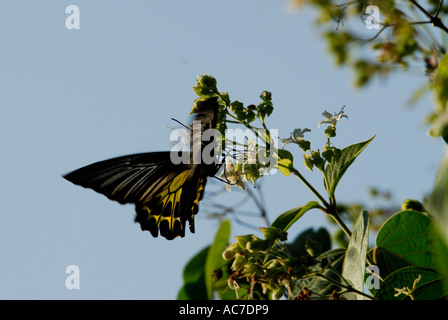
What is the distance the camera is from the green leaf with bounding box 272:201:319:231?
2.14 m

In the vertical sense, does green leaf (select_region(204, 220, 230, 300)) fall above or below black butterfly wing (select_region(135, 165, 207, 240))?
below

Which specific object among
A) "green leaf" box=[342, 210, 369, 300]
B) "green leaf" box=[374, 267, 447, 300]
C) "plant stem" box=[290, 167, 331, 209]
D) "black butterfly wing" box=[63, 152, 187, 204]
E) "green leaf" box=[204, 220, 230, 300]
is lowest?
"green leaf" box=[374, 267, 447, 300]

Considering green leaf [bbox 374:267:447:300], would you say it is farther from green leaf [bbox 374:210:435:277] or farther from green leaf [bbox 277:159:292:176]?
green leaf [bbox 277:159:292:176]

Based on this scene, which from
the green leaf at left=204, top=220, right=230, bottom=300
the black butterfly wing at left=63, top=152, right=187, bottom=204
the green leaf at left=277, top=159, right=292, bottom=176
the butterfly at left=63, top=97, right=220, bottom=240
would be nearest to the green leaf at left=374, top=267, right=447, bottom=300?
the green leaf at left=277, top=159, right=292, bottom=176

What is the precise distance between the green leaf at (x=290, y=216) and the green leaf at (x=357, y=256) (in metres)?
Result: 0.24

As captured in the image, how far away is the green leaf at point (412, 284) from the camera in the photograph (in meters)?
1.84

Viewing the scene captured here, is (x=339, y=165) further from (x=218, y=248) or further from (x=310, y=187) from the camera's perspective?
(x=218, y=248)

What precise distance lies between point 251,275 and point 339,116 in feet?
2.98

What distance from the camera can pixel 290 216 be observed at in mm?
2209

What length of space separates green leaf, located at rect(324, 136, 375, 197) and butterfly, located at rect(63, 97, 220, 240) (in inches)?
20.9

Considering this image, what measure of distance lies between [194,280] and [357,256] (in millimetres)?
1041

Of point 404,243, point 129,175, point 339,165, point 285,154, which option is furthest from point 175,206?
point 404,243

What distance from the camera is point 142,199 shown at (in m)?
2.71
